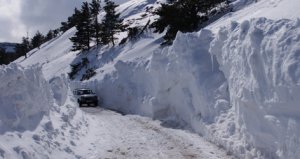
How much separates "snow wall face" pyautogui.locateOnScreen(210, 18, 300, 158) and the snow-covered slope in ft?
0.08

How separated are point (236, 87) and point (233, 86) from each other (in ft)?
1.44

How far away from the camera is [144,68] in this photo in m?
28.0

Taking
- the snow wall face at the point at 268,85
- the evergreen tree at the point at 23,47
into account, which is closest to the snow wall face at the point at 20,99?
the snow wall face at the point at 268,85

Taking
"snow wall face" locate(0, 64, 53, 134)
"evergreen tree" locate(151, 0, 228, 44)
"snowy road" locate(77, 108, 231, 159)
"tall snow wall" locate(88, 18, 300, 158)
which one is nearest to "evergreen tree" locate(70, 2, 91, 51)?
"evergreen tree" locate(151, 0, 228, 44)

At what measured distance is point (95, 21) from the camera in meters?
77.4

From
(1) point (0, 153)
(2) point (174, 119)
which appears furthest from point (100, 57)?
(1) point (0, 153)

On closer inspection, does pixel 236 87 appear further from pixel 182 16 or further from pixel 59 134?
pixel 182 16

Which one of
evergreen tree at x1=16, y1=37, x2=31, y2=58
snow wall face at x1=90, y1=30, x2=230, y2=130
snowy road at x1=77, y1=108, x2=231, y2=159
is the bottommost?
snowy road at x1=77, y1=108, x2=231, y2=159

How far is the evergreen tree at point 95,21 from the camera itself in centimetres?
7388

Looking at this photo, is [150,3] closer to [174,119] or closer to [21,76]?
[174,119]

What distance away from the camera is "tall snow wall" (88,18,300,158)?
1138cm

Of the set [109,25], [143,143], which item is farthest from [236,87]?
[109,25]

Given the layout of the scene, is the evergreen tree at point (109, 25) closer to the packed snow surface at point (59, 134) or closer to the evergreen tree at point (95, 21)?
the evergreen tree at point (95, 21)

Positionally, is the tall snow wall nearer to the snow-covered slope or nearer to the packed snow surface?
the snow-covered slope
